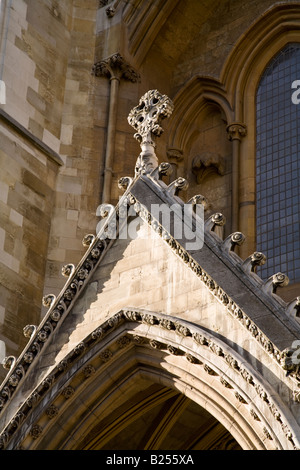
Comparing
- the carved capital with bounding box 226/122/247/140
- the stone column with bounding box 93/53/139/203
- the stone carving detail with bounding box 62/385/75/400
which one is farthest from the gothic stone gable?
the carved capital with bounding box 226/122/247/140

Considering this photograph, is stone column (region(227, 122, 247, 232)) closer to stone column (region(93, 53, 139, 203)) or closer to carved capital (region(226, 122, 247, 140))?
carved capital (region(226, 122, 247, 140))

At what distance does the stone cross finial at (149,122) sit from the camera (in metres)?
15.2

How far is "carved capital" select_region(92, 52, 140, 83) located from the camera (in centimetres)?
1922

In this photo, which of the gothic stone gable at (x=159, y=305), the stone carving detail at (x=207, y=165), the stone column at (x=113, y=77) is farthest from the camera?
the stone carving detail at (x=207, y=165)

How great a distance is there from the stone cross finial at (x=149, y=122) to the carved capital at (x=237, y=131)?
3349mm

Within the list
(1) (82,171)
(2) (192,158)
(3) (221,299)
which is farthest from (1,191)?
(3) (221,299)

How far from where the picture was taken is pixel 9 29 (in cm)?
1848

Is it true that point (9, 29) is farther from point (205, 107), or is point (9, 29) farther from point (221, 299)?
point (221, 299)

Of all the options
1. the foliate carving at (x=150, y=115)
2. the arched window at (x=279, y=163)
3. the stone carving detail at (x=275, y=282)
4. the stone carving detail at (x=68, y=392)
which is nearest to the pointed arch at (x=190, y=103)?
the arched window at (x=279, y=163)

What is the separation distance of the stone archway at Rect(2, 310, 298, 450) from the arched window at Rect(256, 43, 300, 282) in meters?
3.16

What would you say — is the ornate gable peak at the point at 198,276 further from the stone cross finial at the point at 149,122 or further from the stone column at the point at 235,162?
the stone column at the point at 235,162

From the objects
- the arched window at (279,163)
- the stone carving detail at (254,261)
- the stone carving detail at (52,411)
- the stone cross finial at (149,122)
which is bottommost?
the stone carving detail at (52,411)

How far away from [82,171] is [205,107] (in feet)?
8.02
